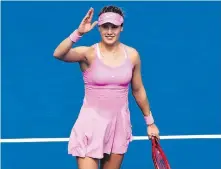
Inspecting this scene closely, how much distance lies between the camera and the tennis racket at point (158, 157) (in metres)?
5.90

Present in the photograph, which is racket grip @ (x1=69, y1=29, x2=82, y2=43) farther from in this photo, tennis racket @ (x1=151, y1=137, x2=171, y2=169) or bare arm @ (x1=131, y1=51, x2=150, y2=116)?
tennis racket @ (x1=151, y1=137, x2=171, y2=169)

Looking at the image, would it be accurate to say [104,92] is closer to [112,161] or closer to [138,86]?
[138,86]

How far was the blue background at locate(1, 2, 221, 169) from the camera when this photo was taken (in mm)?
7801

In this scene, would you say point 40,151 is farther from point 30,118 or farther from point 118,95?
point 118,95

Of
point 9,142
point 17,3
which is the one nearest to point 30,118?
point 9,142

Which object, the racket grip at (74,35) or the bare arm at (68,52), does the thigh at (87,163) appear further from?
the racket grip at (74,35)

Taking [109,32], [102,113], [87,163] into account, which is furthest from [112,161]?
[109,32]

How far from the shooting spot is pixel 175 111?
7961 mm

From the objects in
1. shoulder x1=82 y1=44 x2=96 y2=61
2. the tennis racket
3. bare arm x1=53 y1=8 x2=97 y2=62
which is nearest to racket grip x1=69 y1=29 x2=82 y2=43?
bare arm x1=53 y1=8 x2=97 y2=62

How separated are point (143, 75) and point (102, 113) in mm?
2163

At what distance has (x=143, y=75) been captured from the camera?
7895mm

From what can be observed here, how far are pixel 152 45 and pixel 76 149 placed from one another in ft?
7.84

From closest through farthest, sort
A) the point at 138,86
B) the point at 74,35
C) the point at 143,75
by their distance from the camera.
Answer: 1. the point at 74,35
2. the point at 138,86
3. the point at 143,75

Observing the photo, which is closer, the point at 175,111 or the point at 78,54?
the point at 78,54
